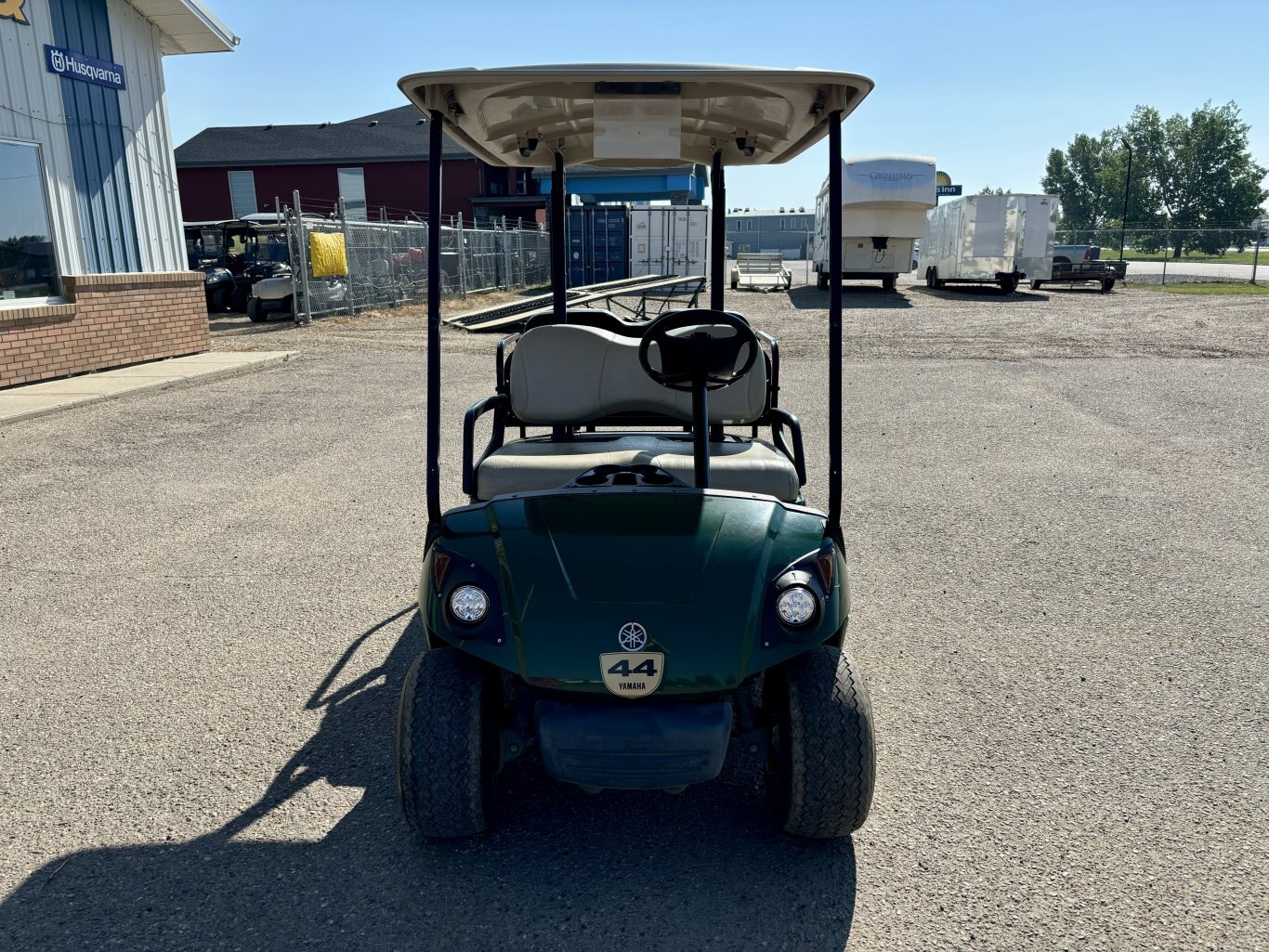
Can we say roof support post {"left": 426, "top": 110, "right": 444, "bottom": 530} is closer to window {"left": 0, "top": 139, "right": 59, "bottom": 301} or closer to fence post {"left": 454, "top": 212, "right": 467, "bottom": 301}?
window {"left": 0, "top": 139, "right": 59, "bottom": 301}

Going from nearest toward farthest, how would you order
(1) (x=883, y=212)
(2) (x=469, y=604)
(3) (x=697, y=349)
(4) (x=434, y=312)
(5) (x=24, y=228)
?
1. (2) (x=469, y=604)
2. (3) (x=697, y=349)
3. (4) (x=434, y=312)
4. (5) (x=24, y=228)
5. (1) (x=883, y=212)

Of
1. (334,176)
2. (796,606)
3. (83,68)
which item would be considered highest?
(334,176)

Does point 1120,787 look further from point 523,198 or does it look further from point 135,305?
point 523,198

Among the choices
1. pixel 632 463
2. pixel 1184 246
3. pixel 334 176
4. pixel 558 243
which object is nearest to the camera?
pixel 632 463

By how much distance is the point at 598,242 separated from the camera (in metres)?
30.8

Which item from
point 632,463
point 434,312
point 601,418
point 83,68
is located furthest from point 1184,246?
point 434,312

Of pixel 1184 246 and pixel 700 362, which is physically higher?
pixel 1184 246

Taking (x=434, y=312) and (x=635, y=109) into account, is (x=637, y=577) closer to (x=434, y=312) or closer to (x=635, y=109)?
(x=434, y=312)

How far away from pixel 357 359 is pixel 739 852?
12081 millimetres

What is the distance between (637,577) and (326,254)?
17322 mm

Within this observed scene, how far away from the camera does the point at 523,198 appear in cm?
3916

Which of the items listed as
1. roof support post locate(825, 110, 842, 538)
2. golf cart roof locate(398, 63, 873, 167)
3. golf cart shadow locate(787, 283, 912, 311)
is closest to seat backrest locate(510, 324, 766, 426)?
golf cart roof locate(398, 63, 873, 167)

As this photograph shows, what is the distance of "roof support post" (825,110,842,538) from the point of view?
9.84 ft

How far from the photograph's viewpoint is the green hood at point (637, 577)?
2436 millimetres
